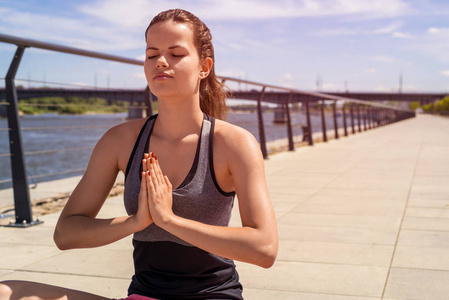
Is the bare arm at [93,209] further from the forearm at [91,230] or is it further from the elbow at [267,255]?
the elbow at [267,255]

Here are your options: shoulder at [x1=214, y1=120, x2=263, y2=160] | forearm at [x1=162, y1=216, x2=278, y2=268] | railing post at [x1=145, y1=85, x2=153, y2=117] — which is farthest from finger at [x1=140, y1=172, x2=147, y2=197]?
railing post at [x1=145, y1=85, x2=153, y2=117]

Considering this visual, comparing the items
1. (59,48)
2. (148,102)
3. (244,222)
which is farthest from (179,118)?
(148,102)

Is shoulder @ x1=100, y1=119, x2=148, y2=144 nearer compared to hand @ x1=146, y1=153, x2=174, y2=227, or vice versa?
hand @ x1=146, y1=153, x2=174, y2=227

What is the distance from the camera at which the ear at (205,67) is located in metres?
1.78

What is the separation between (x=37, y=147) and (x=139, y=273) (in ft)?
88.7

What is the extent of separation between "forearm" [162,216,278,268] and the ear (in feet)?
1.64

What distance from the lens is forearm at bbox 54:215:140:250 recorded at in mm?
1586

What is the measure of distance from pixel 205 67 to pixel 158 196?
50 centimetres

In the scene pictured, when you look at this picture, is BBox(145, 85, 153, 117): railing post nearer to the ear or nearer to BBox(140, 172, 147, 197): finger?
the ear

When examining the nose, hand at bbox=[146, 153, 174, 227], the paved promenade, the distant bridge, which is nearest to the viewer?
hand at bbox=[146, 153, 174, 227]

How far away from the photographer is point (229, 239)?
5.02ft

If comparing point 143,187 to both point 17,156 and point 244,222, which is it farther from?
point 17,156

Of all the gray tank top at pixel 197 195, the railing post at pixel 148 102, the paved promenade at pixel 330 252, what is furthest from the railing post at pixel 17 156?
the gray tank top at pixel 197 195

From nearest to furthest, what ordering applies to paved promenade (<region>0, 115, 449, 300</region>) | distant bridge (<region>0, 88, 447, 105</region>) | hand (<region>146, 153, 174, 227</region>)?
hand (<region>146, 153, 174, 227</region>)
paved promenade (<region>0, 115, 449, 300</region>)
distant bridge (<region>0, 88, 447, 105</region>)
